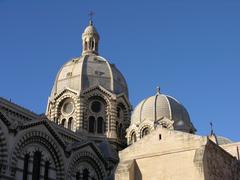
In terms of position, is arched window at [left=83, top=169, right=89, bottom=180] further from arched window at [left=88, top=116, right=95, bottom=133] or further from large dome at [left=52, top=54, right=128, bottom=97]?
large dome at [left=52, top=54, right=128, bottom=97]

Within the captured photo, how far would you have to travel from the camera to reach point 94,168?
33.1m

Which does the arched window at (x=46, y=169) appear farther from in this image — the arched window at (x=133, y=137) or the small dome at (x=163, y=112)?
the small dome at (x=163, y=112)

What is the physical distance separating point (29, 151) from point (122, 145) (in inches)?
561

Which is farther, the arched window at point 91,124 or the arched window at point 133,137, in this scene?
the arched window at point 133,137

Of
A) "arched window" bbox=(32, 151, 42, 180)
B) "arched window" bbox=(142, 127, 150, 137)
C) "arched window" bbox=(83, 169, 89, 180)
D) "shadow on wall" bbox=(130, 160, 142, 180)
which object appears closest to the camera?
"shadow on wall" bbox=(130, 160, 142, 180)

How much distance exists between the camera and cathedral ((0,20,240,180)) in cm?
2373

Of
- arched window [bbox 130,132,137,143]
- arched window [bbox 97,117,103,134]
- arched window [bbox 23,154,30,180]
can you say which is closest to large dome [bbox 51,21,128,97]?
arched window [bbox 97,117,103,134]

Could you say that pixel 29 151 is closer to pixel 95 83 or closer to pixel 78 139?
pixel 78 139

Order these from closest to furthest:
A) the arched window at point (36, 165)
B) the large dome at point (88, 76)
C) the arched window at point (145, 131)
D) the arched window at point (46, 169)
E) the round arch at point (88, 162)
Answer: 1. the arched window at point (36, 165)
2. the arched window at point (46, 169)
3. the round arch at point (88, 162)
4. the arched window at point (145, 131)
5. the large dome at point (88, 76)

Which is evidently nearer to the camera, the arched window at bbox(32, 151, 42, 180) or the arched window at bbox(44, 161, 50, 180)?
the arched window at bbox(32, 151, 42, 180)

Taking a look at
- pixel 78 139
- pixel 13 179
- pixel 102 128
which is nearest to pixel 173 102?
pixel 102 128

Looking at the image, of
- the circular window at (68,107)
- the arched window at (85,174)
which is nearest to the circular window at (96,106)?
the circular window at (68,107)

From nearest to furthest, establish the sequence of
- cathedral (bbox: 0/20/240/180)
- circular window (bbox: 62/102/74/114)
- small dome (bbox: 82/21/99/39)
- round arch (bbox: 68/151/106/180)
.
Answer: cathedral (bbox: 0/20/240/180)
round arch (bbox: 68/151/106/180)
circular window (bbox: 62/102/74/114)
small dome (bbox: 82/21/99/39)

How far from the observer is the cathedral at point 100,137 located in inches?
934
